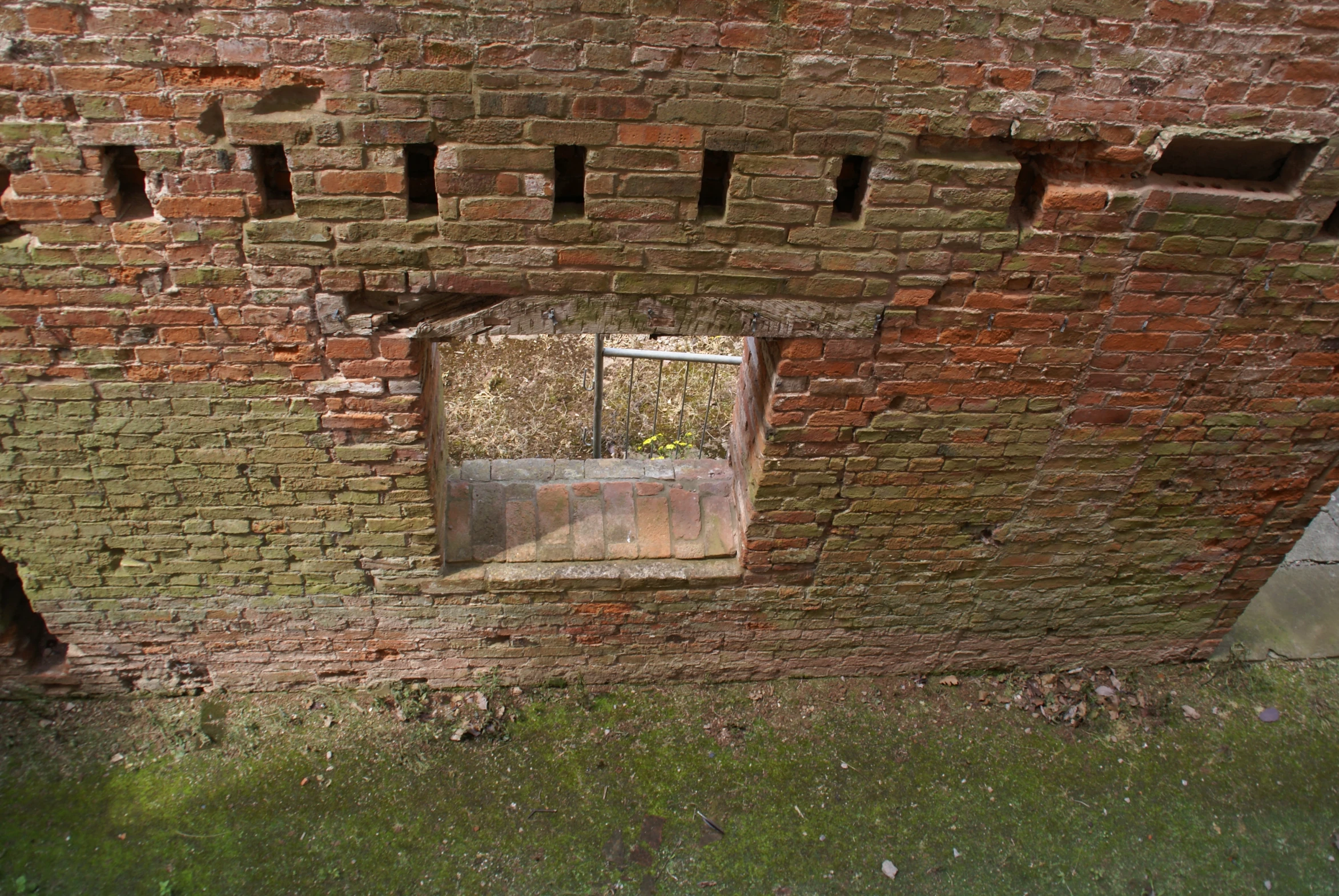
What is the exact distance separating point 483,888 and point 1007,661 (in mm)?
3163

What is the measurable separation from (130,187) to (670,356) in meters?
3.17

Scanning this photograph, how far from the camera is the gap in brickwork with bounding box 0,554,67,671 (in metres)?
3.98

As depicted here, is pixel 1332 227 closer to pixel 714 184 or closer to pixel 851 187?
pixel 851 187

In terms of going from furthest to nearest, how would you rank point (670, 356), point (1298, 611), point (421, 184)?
point (670, 356)
point (1298, 611)
point (421, 184)

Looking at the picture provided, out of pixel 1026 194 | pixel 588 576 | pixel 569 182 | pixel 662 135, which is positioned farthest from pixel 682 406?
pixel 662 135

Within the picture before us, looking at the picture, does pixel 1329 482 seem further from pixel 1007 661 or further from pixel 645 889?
pixel 645 889


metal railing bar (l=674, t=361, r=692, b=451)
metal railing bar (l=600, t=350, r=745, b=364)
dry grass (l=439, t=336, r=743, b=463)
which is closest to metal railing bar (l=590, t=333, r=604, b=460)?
metal railing bar (l=600, t=350, r=745, b=364)

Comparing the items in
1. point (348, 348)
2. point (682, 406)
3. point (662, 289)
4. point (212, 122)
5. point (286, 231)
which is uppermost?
point (212, 122)

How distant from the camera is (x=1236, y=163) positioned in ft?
9.65

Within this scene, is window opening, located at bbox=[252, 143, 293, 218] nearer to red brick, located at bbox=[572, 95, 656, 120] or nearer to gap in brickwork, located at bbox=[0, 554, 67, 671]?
red brick, located at bbox=[572, 95, 656, 120]

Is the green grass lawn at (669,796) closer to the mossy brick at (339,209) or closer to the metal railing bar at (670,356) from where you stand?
the metal railing bar at (670,356)

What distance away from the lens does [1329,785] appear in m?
4.31

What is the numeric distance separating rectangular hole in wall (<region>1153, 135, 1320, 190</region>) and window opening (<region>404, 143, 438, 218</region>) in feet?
8.57

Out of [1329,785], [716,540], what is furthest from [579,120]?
[1329,785]
